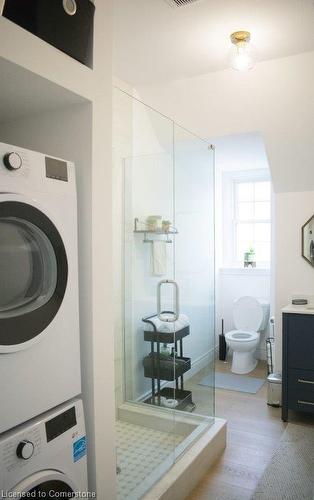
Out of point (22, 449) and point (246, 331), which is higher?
point (22, 449)

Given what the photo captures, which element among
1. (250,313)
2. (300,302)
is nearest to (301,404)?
(300,302)

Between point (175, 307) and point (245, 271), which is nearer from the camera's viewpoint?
point (175, 307)

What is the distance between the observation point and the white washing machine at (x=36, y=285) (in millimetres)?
1206

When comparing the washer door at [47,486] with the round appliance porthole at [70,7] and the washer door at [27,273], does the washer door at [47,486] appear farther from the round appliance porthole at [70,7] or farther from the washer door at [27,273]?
the round appliance porthole at [70,7]

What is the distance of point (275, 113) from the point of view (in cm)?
308

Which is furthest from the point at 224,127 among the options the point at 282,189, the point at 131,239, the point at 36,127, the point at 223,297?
the point at 223,297

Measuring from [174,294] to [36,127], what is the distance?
1494mm

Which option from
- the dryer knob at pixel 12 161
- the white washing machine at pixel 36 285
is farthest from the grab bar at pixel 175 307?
the dryer knob at pixel 12 161

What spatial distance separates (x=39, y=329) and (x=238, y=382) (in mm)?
3181

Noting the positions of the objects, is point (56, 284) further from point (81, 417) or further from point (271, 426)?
point (271, 426)

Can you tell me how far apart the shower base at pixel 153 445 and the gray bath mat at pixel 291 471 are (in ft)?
1.17

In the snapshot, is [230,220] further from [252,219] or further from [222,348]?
[222,348]

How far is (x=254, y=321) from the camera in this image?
4.50 m

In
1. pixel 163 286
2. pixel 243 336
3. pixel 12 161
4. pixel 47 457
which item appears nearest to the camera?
pixel 12 161
